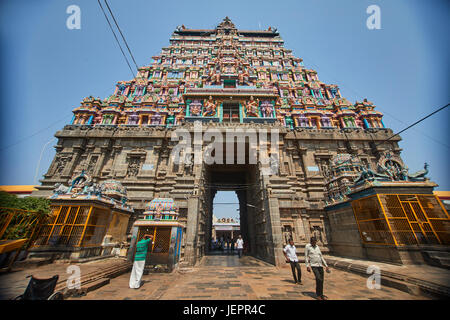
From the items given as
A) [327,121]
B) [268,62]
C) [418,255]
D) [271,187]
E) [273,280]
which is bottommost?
[273,280]

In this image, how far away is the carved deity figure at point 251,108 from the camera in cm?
1895

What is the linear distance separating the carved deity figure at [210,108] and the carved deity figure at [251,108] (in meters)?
3.67

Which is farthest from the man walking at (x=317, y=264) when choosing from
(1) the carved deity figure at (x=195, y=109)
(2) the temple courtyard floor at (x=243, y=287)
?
(1) the carved deity figure at (x=195, y=109)

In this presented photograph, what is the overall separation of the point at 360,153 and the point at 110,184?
2548 centimetres

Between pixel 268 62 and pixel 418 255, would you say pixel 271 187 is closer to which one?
pixel 418 255

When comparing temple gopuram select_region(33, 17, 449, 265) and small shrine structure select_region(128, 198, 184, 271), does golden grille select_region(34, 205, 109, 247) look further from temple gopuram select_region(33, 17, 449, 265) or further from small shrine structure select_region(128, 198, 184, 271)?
temple gopuram select_region(33, 17, 449, 265)

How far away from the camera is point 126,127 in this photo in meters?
20.9

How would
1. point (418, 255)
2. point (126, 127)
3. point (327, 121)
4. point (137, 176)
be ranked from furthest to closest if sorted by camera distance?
point (327, 121) → point (126, 127) → point (137, 176) → point (418, 255)

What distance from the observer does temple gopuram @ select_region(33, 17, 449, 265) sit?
1010 cm

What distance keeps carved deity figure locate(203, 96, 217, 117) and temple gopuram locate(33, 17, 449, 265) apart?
120 millimetres

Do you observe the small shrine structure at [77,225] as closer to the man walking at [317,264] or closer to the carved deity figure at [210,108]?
→ the man walking at [317,264]

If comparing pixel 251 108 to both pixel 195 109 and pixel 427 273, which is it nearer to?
pixel 195 109

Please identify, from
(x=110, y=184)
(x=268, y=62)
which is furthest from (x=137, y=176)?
(x=268, y=62)

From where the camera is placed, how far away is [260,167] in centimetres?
1419
